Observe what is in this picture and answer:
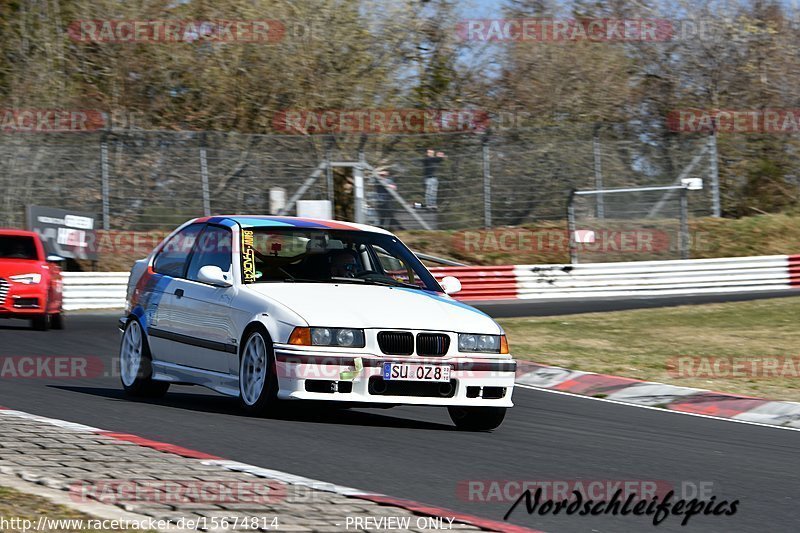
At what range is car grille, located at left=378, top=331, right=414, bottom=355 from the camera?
8.41 m

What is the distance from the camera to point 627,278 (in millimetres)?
26297

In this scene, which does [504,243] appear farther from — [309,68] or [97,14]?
[97,14]

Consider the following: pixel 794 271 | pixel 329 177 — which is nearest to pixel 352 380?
pixel 329 177

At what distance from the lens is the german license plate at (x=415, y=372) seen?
8.40 m

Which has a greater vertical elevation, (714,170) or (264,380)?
(714,170)

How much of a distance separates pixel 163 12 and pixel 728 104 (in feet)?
51.8

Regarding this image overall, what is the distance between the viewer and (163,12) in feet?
113

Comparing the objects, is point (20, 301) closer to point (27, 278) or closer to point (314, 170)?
point (27, 278)

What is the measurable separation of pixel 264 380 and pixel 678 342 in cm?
996

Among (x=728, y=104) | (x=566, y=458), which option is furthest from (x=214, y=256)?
(x=728, y=104)

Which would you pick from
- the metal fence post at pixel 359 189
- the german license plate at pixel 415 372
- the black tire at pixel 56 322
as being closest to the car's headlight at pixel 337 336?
the german license plate at pixel 415 372

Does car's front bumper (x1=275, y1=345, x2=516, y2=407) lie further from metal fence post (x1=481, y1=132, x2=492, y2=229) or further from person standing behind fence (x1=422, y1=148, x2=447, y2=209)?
metal fence post (x1=481, y1=132, x2=492, y2=229)
